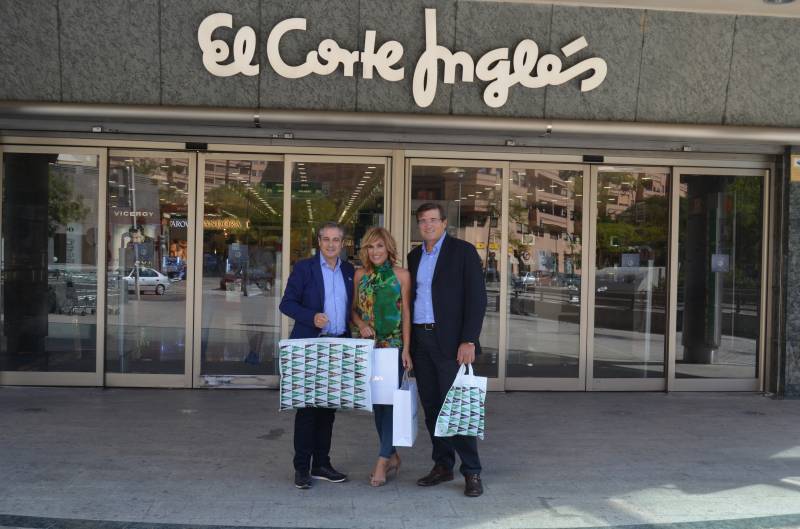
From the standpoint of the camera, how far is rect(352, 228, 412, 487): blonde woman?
17.1ft

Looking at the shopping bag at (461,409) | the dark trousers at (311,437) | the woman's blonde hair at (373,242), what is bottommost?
the dark trousers at (311,437)

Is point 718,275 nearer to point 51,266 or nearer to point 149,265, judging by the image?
point 149,265

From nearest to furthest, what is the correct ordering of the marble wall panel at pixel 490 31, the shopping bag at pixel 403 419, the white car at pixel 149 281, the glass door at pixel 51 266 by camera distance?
the shopping bag at pixel 403 419 < the marble wall panel at pixel 490 31 < the glass door at pixel 51 266 < the white car at pixel 149 281

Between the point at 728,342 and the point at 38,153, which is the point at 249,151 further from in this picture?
the point at 728,342

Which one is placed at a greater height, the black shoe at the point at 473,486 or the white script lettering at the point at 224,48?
the white script lettering at the point at 224,48

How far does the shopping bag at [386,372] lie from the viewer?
16.8ft

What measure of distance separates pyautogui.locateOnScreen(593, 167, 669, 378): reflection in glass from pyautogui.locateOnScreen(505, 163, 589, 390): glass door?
0.23 meters

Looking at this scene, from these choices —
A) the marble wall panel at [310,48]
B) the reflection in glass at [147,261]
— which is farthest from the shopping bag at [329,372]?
the reflection in glass at [147,261]

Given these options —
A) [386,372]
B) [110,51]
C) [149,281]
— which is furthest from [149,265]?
[386,372]

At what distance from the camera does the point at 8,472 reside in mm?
5410

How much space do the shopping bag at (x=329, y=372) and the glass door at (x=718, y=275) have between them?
527 cm

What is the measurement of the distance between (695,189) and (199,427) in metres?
5.94

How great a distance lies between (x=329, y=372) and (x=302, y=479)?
2.54ft

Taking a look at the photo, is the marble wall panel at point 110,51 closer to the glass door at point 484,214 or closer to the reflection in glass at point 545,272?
the glass door at point 484,214
